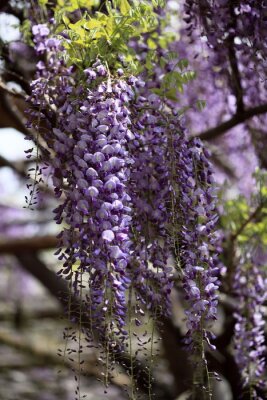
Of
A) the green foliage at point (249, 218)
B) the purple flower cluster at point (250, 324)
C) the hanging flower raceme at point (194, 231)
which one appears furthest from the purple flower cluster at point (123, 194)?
the green foliage at point (249, 218)

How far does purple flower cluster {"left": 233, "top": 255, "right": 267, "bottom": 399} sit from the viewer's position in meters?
2.84

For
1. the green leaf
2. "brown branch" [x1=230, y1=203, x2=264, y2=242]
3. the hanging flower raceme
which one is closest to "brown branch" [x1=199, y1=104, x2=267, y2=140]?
"brown branch" [x1=230, y1=203, x2=264, y2=242]

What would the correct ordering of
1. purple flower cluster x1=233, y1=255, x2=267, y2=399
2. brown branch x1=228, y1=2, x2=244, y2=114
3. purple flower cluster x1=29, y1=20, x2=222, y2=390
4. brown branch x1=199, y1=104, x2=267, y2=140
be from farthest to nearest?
1. brown branch x1=199, y1=104, x2=267, y2=140
2. purple flower cluster x1=233, y1=255, x2=267, y2=399
3. brown branch x1=228, y1=2, x2=244, y2=114
4. purple flower cluster x1=29, y1=20, x2=222, y2=390

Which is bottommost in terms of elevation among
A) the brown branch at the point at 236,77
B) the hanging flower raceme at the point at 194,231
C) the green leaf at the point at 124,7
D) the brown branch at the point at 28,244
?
the hanging flower raceme at the point at 194,231

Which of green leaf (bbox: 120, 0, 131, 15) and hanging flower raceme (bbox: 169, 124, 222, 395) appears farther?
green leaf (bbox: 120, 0, 131, 15)

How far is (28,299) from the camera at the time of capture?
8547 mm

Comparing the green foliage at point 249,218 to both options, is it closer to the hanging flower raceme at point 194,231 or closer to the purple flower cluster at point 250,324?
the purple flower cluster at point 250,324

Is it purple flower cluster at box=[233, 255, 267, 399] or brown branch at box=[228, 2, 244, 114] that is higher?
brown branch at box=[228, 2, 244, 114]

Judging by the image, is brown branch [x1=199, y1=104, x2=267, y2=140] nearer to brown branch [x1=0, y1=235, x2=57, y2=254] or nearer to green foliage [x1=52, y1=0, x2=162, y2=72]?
green foliage [x1=52, y1=0, x2=162, y2=72]

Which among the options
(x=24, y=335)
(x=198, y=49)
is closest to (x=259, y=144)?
(x=198, y=49)

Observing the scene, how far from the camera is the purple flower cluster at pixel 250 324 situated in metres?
2.84

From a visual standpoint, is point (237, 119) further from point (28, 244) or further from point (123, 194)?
point (28, 244)

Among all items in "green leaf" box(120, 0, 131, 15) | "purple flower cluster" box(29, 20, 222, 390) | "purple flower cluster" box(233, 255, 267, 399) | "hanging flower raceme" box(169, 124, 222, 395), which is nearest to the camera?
"purple flower cluster" box(29, 20, 222, 390)

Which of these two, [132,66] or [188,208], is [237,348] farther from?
[132,66]
